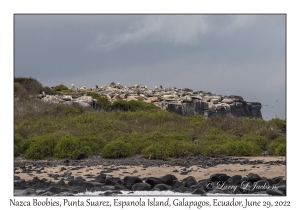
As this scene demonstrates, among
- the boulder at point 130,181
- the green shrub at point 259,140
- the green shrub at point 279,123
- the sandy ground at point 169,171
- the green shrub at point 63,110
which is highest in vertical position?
the green shrub at point 63,110

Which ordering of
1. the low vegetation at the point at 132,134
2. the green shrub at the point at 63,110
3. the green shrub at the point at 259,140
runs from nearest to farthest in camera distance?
the low vegetation at the point at 132,134, the green shrub at the point at 259,140, the green shrub at the point at 63,110

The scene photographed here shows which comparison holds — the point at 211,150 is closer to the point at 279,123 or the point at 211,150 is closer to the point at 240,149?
the point at 240,149

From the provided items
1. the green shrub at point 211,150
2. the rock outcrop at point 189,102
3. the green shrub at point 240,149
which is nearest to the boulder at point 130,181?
the green shrub at point 211,150

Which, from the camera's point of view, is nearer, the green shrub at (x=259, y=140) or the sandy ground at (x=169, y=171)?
the sandy ground at (x=169, y=171)

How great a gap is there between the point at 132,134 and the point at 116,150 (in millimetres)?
2740

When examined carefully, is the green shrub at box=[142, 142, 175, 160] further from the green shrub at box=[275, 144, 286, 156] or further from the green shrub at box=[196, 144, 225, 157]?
the green shrub at box=[275, 144, 286, 156]

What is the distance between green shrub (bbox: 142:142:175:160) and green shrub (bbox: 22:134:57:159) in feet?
11.4

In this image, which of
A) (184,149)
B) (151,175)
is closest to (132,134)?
(184,149)

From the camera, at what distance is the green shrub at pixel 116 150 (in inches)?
647

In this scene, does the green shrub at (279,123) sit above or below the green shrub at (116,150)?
above

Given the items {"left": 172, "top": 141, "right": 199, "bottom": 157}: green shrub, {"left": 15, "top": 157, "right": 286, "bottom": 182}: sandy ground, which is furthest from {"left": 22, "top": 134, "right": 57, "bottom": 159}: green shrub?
{"left": 172, "top": 141, "right": 199, "bottom": 157}: green shrub

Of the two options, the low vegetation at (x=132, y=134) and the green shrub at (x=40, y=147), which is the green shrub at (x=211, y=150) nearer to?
the low vegetation at (x=132, y=134)

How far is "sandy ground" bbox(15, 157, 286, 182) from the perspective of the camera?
12547mm

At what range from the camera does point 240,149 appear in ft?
55.1
